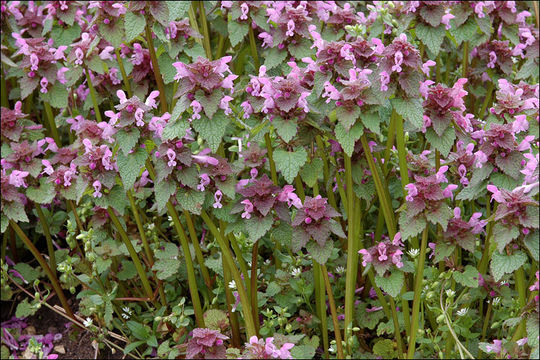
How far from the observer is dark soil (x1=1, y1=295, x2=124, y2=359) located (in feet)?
11.7

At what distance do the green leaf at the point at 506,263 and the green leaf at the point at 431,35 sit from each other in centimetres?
100

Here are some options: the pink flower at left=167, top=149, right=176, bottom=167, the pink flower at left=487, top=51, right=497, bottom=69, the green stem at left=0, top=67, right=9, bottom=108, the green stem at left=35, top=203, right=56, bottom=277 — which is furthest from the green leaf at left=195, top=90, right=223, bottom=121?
the green stem at left=0, top=67, right=9, bottom=108

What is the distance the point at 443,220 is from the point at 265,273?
3.70 feet

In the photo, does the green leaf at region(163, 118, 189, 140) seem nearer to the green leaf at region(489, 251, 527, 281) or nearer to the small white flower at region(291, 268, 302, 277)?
the small white flower at region(291, 268, 302, 277)

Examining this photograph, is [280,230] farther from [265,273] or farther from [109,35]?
[109,35]

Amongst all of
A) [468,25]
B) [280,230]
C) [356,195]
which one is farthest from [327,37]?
[280,230]

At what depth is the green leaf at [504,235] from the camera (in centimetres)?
242

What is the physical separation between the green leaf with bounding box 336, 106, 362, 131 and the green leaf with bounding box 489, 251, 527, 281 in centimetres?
69

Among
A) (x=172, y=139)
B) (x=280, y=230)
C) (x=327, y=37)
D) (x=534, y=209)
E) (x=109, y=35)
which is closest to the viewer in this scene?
(x=534, y=209)

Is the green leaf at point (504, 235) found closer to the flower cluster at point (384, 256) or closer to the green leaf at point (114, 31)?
the flower cluster at point (384, 256)

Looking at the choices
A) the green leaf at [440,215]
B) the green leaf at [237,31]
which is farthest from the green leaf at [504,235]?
the green leaf at [237,31]

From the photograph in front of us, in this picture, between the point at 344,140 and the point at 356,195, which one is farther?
the point at 356,195

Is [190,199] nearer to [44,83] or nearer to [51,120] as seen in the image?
[44,83]

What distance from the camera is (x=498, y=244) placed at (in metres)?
2.44
